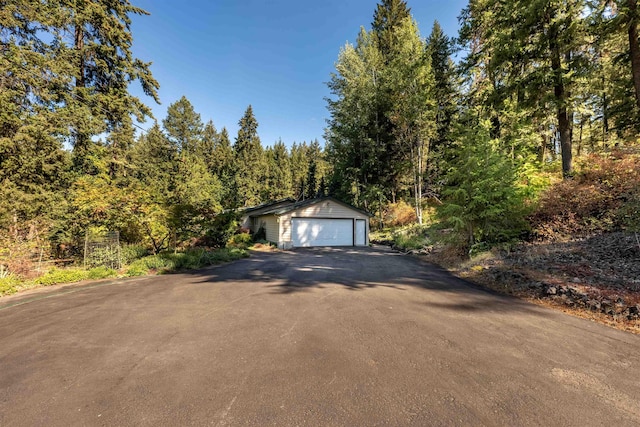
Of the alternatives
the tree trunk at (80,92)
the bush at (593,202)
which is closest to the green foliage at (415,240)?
the bush at (593,202)

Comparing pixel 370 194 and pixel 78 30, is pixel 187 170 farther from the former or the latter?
pixel 370 194

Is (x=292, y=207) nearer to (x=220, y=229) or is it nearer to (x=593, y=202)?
(x=220, y=229)

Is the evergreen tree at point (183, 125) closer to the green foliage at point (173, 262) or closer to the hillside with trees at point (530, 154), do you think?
the hillside with trees at point (530, 154)

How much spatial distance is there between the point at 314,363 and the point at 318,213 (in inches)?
569

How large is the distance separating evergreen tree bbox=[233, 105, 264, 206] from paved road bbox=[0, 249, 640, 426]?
29.7 m

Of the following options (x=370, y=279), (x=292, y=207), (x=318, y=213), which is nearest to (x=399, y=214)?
(x=318, y=213)

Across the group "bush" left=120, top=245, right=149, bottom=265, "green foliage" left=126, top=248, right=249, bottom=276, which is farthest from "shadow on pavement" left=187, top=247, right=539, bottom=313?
"bush" left=120, top=245, right=149, bottom=265

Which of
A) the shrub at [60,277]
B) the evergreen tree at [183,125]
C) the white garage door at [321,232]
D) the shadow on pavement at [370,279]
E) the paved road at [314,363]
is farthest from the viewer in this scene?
the evergreen tree at [183,125]

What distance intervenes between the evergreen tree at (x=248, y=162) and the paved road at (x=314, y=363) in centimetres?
2968

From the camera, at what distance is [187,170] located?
955 inches

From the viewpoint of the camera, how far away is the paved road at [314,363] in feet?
6.89

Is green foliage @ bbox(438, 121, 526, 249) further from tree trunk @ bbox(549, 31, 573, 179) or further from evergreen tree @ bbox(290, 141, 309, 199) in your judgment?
evergreen tree @ bbox(290, 141, 309, 199)

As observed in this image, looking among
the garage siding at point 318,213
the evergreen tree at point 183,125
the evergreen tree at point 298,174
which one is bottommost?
the garage siding at point 318,213

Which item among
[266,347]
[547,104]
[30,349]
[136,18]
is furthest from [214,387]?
[136,18]
